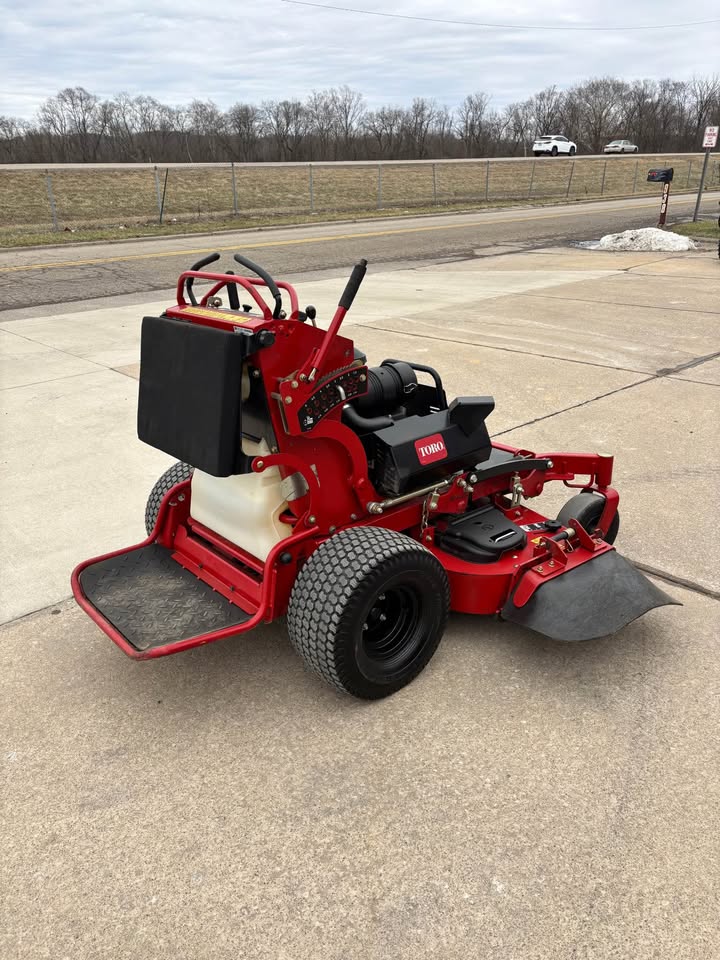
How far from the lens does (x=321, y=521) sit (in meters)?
2.75

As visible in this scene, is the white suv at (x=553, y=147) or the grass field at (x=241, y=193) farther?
the white suv at (x=553, y=147)

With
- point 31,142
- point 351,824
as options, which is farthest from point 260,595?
point 31,142

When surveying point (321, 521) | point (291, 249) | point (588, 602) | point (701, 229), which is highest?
point (701, 229)

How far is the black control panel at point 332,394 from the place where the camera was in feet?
8.27

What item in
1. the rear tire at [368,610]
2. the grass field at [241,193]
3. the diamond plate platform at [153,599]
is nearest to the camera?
the rear tire at [368,610]

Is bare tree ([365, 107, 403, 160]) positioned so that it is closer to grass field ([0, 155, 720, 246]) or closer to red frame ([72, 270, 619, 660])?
grass field ([0, 155, 720, 246])

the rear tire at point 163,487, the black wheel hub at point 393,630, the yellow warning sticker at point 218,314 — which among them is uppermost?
the yellow warning sticker at point 218,314

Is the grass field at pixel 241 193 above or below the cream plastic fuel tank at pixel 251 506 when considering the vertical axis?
above

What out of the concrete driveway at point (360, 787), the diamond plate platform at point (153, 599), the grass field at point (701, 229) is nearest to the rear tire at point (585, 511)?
the concrete driveway at point (360, 787)

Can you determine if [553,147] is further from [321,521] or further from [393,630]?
[393,630]

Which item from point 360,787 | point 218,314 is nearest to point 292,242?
point 218,314

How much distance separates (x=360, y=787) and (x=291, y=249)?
14.3m

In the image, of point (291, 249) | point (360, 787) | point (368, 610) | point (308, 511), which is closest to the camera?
point (360, 787)

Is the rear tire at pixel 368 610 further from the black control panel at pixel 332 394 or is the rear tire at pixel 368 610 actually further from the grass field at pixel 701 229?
the grass field at pixel 701 229
